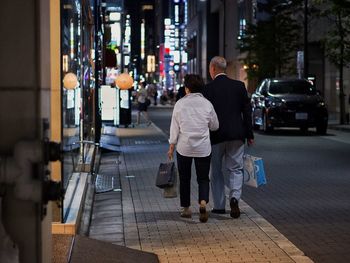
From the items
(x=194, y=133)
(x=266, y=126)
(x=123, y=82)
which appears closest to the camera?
(x=194, y=133)

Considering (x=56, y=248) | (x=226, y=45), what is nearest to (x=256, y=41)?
(x=226, y=45)

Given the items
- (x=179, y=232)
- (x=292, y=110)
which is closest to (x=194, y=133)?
(x=179, y=232)

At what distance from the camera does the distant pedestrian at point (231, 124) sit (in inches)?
373

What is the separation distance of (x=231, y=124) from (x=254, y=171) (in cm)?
72

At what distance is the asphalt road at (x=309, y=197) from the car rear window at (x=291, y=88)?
21.5 feet

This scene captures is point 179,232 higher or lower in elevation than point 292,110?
lower

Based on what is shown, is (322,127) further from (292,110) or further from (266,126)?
(266,126)

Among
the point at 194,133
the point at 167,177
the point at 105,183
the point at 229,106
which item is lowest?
the point at 105,183

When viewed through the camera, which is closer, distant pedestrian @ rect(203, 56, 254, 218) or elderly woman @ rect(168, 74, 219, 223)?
elderly woman @ rect(168, 74, 219, 223)

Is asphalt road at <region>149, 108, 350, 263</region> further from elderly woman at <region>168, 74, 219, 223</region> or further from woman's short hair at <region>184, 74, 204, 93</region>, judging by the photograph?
woman's short hair at <region>184, 74, 204, 93</region>

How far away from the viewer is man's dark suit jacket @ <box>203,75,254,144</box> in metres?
9.48

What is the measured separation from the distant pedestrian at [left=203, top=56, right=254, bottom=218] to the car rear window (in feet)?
59.5

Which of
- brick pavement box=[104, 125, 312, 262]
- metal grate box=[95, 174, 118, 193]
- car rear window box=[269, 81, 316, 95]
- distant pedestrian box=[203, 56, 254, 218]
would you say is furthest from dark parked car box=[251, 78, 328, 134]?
distant pedestrian box=[203, 56, 254, 218]

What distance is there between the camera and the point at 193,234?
862cm
